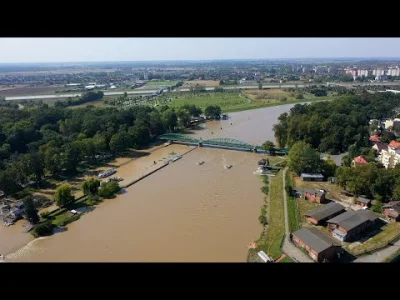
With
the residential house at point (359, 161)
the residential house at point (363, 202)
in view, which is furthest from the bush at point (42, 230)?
the residential house at point (359, 161)

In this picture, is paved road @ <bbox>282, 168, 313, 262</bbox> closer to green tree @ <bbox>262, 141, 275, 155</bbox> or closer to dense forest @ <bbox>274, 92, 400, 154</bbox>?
green tree @ <bbox>262, 141, 275, 155</bbox>

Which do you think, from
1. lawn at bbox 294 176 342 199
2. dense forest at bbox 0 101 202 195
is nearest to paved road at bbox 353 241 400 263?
lawn at bbox 294 176 342 199

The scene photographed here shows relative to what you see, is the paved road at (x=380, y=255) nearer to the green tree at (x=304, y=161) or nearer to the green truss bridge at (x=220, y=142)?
the green tree at (x=304, y=161)
